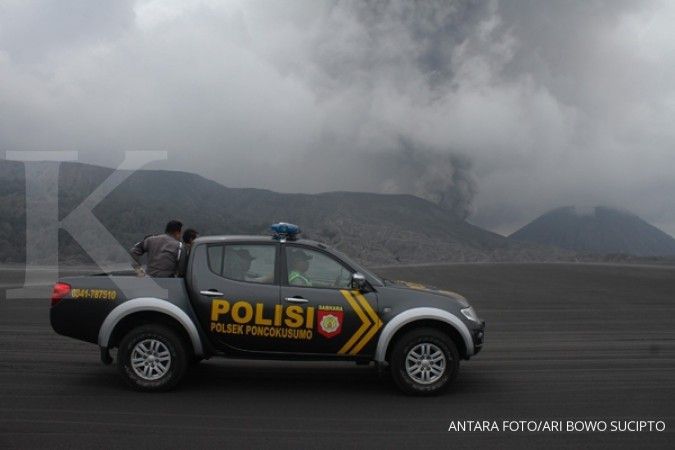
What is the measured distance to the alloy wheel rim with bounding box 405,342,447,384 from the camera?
6.84 metres

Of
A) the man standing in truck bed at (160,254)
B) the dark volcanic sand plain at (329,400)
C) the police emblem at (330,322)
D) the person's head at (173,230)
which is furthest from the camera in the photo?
the person's head at (173,230)

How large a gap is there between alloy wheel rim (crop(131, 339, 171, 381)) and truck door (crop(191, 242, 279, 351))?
1.68 ft

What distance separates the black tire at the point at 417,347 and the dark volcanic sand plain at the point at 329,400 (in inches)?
5.6

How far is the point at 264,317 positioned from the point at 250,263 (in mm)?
619

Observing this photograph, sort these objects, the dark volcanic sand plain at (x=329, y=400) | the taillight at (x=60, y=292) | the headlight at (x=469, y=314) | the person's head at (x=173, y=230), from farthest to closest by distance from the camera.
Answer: the person's head at (x=173, y=230)
the headlight at (x=469, y=314)
the taillight at (x=60, y=292)
the dark volcanic sand plain at (x=329, y=400)

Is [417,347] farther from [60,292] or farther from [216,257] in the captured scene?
[60,292]

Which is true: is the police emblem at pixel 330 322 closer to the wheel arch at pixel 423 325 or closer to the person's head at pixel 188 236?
the wheel arch at pixel 423 325

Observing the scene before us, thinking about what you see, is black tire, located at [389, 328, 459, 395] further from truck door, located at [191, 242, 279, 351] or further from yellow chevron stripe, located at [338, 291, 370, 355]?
truck door, located at [191, 242, 279, 351]

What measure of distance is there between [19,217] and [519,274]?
65.3 m

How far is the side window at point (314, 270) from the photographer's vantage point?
22.8 ft

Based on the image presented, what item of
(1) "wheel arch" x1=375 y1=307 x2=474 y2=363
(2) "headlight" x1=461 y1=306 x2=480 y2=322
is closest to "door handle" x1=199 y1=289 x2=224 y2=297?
(1) "wheel arch" x1=375 y1=307 x2=474 y2=363

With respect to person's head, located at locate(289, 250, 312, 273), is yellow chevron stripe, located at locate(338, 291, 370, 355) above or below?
below

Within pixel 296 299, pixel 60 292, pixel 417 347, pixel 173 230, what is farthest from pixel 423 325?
pixel 60 292

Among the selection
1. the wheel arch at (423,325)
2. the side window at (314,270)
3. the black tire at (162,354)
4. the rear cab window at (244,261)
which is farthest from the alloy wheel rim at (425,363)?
the black tire at (162,354)
